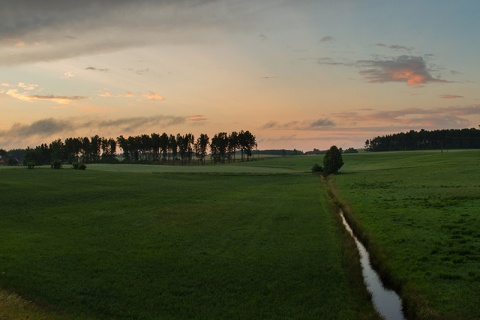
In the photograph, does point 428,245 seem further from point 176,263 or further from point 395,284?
point 176,263

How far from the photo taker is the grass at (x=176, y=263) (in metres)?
19.0

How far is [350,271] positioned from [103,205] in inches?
1403

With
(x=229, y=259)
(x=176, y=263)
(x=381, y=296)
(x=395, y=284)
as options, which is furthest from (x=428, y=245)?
(x=176, y=263)

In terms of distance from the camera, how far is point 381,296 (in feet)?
71.4

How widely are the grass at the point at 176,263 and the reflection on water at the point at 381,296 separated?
0.73m

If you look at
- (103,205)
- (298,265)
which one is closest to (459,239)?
(298,265)

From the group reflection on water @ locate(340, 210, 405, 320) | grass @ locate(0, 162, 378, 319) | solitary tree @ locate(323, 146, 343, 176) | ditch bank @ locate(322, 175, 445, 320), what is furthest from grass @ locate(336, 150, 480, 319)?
solitary tree @ locate(323, 146, 343, 176)

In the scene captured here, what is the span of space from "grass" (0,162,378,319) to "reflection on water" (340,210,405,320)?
733mm

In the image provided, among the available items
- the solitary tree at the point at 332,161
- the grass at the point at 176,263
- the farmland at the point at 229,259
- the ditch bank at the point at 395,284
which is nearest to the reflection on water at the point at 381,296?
the ditch bank at the point at 395,284

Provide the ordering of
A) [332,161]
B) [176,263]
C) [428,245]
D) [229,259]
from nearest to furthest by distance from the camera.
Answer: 1. [176,263]
2. [229,259]
3. [428,245]
4. [332,161]

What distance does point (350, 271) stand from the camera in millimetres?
24859

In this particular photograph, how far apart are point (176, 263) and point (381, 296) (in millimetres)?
12774

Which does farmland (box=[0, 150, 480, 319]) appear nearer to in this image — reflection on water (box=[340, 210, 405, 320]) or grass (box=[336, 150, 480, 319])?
grass (box=[336, 150, 480, 319])

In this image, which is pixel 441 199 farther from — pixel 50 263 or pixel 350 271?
pixel 50 263
